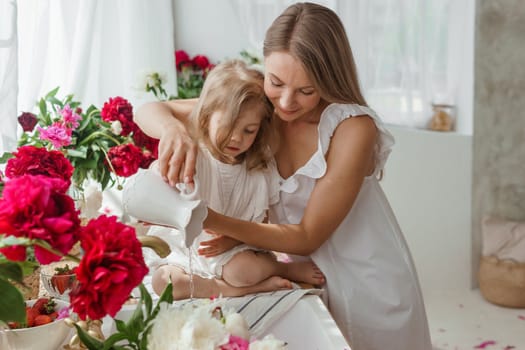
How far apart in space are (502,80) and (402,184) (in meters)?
0.70

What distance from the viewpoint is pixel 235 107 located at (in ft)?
5.33

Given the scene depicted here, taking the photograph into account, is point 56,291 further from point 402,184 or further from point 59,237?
point 402,184

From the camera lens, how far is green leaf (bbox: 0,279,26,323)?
33.6 inches

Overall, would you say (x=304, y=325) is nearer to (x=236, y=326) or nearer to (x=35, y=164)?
(x=236, y=326)

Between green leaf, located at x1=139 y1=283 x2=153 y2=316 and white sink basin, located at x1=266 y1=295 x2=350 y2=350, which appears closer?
green leaf, located at x1=139 y1=283 x2=153 y2=316

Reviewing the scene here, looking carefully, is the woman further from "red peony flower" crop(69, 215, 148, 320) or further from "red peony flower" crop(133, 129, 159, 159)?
"red peony flower" crop(69, 215, 148, 320)

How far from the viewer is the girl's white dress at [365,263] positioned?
5.75 ft

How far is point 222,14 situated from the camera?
11.3 feet

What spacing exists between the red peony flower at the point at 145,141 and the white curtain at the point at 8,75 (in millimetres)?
338

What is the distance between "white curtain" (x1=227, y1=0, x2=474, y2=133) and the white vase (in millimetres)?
2271

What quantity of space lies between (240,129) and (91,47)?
3.68ft

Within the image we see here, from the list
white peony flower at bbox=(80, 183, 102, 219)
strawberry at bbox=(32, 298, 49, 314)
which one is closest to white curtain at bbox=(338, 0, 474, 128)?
white peony flower at bbox=(80, 183, 102, 219)

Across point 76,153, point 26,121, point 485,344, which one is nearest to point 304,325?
point 76,153

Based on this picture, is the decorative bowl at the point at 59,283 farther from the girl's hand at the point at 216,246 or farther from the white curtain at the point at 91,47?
the white curtain at the point at 91,47
